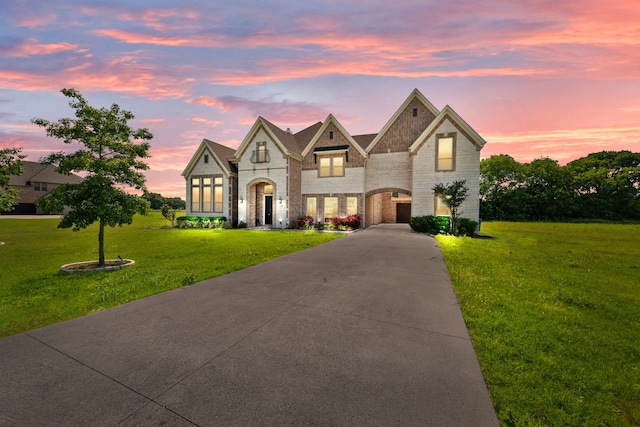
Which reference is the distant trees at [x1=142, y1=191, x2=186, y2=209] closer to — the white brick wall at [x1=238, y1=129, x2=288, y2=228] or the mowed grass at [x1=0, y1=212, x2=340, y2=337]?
the white brick wall at [x1=238, y1=129, x2=288, y2=228]

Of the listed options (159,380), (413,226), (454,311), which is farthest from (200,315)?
(413,226)

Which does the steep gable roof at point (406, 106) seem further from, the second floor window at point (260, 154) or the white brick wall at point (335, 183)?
the second floor window at point (260, 154)

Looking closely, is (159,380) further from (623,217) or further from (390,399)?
(623,217)

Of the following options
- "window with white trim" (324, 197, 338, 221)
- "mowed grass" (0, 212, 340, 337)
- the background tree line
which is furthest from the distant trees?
the background tree line

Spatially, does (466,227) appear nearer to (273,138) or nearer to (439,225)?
(439,225)

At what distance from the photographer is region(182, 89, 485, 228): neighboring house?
19.9 meters

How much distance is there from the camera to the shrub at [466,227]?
17625 mm

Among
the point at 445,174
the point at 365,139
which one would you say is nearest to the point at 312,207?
the point at 365,139

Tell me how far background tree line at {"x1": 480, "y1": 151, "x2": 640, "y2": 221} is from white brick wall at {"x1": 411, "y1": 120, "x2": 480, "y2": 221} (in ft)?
95.5

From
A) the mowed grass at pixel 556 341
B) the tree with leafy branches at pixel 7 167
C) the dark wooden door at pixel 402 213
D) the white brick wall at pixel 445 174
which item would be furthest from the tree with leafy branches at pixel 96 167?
the dark wooden door at pixel 402 213

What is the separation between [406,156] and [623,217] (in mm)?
47623

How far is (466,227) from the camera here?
17.8 metres

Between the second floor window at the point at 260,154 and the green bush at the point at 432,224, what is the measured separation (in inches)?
582

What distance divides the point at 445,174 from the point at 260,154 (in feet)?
54.4
